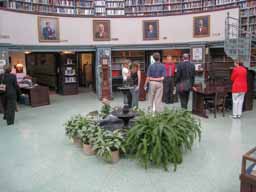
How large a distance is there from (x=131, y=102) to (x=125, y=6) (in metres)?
5.51

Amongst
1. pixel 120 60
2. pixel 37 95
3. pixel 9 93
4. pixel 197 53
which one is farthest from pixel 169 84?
pixel 9 93

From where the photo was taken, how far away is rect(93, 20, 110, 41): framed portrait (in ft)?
33.9

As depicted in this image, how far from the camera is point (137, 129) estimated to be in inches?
152

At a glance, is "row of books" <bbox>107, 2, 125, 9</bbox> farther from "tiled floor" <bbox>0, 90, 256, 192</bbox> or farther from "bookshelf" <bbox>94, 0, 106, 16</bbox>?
"tiled floor" <bbox>0, 90, 256, 192</bbox>

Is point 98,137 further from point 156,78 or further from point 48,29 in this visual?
point 48,29

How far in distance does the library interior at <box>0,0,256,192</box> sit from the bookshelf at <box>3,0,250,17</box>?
0.04 m

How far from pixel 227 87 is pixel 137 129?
4.16 metres

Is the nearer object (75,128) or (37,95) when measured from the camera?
(75,128)

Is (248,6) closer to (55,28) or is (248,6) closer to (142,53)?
(142,53)

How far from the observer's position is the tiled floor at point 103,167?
10.6ft

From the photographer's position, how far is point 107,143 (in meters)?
3.94

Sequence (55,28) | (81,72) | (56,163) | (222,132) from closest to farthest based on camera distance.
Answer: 1. (56,163)
2. (222,132)
3. (55,28)
4. (81,72)

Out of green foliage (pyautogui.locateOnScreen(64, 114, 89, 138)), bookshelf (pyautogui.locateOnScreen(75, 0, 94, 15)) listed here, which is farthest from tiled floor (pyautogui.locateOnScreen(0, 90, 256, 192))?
bookshelf (pyautogui.locateOnScreen(75, 0, 94, 15))

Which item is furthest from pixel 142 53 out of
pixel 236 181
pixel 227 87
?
pixel 236 181
